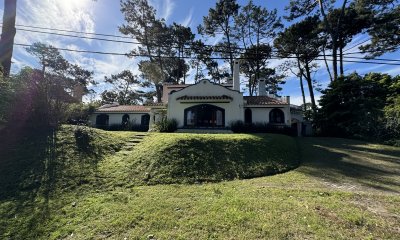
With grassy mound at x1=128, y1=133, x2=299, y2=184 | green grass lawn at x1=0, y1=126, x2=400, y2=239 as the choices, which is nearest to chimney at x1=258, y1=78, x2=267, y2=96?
grassy mound at x1=128, y1=133, x2=299, y2=184

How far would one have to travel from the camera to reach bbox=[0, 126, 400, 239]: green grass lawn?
425 centimetres

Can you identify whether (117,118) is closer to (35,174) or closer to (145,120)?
(145,120)

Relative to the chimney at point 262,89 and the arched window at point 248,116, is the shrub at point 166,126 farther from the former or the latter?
the chimney at point 262,89

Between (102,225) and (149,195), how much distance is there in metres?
1.66

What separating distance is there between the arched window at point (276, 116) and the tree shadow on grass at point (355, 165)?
6.30 meters

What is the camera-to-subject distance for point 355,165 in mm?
9898

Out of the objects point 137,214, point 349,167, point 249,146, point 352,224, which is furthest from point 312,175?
point 137,214

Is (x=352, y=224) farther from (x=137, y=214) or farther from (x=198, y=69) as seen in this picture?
(x=198, y=69)

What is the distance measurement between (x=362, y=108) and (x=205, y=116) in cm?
1328

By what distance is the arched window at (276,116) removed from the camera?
2042 cm

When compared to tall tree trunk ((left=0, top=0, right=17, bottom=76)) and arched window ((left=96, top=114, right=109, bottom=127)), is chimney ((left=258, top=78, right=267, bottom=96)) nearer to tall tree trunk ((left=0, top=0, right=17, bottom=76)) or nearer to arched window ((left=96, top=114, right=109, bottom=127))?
arched window ((left=96, top=114, right=109, bottom=127))

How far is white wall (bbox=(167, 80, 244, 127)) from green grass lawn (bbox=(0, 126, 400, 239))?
8.26m

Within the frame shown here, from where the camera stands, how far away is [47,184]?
20.8 ft

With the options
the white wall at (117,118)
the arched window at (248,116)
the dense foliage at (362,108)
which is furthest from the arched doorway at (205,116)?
the dense foliage at (362,108)
